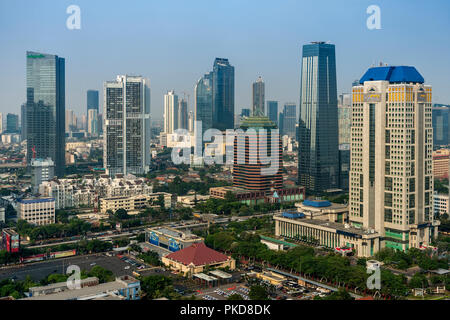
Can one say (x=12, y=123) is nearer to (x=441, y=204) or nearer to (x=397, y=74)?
(x=441, y=204)

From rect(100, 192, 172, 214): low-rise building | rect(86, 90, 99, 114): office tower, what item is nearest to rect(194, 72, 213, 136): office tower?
rect(86, 90, 99, 114): office tower

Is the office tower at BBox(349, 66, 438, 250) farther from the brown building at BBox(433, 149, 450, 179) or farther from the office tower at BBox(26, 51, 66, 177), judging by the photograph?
the office tower at BBox(26, 51, 66, 177)

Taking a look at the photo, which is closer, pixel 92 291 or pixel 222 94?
pixel 92 291

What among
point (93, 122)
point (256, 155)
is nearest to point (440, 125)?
point (256, 155)
